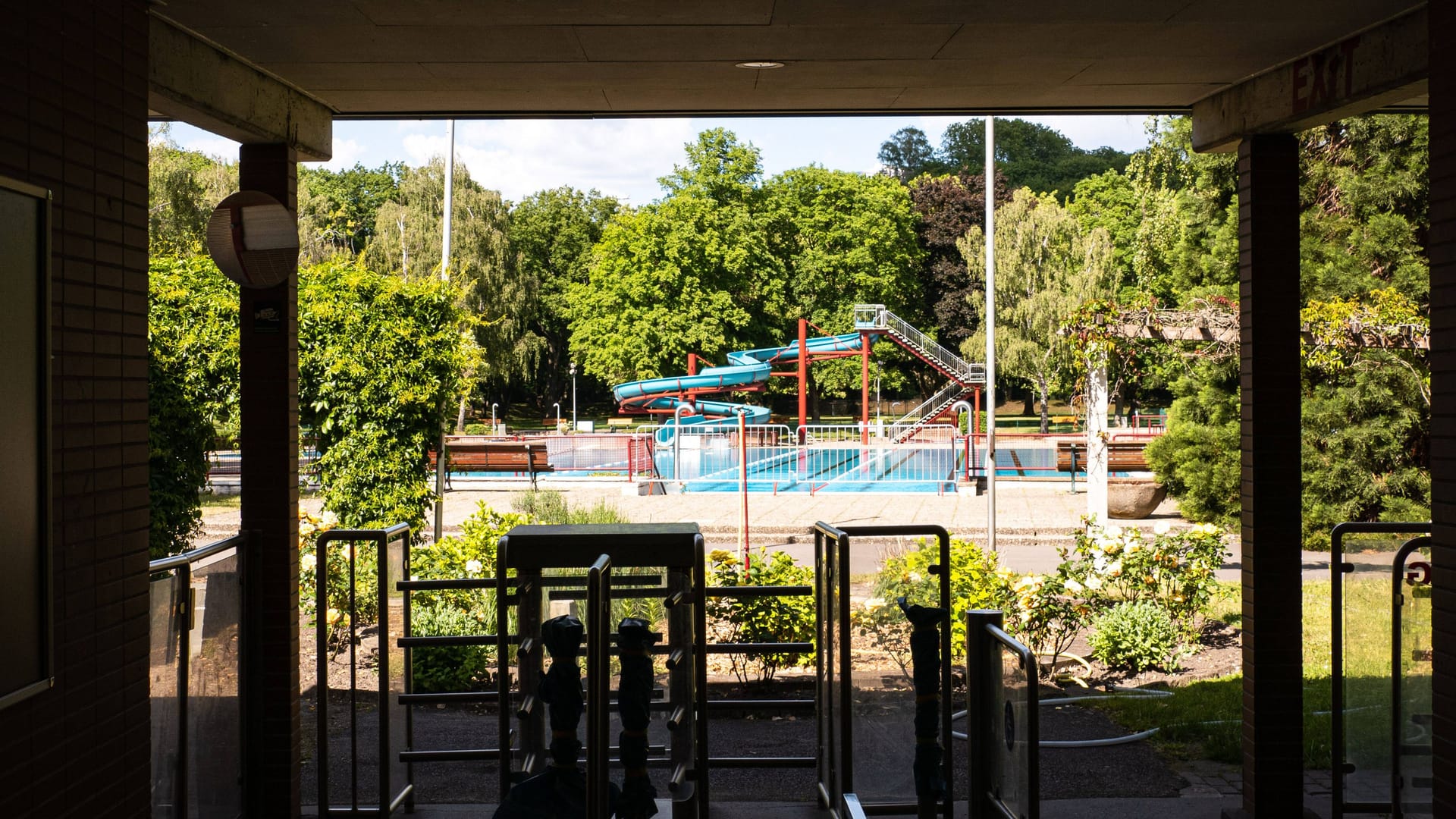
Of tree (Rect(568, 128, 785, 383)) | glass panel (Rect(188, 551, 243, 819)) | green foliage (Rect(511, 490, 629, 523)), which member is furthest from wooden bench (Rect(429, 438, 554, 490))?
tree (Rect(568, 128, 785, 383))

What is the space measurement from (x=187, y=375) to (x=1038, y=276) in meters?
37.8

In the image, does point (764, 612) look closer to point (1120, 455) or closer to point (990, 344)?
point (990, 344)

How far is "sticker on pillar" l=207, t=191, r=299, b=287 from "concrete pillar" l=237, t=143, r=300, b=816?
7.2 inches

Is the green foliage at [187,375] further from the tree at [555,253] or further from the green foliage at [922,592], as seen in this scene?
the tree at [555,253]

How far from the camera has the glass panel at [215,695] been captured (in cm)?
522

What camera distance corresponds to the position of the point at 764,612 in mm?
8883

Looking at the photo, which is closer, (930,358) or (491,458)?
(491,458)

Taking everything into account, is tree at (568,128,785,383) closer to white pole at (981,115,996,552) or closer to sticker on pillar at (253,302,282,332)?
white pole at (981,115,996,552)

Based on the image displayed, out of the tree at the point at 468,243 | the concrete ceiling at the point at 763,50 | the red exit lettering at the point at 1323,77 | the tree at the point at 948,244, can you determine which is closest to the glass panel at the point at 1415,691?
the red exit lettering at the point at 1323,77

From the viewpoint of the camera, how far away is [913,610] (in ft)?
15.5

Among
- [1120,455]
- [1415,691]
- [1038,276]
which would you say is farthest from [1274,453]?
[1038,276]

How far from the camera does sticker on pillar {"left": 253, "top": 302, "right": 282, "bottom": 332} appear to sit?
20.6 feet

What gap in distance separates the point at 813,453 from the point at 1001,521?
7.03 meters

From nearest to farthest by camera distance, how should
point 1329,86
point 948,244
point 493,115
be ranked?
point 1329,86, point 493,115, point 948,244
